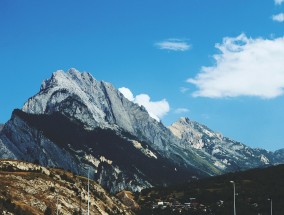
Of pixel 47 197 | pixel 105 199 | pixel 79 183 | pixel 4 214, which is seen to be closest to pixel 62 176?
pixel 79 183

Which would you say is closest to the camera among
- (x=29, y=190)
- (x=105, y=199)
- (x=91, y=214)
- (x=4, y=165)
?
(x=29, y=190)

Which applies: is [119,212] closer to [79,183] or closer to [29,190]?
[79,183]

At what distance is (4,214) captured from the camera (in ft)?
354

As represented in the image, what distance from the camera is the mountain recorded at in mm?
129000

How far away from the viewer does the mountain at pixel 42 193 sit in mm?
129000

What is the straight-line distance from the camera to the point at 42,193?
148m

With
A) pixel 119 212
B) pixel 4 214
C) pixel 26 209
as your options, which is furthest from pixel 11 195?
pixel 119 212

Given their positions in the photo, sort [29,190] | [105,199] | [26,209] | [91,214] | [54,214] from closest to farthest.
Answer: [26,209], [54,214], [29,190], [91,214], [105,199]

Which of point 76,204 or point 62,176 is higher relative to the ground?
point 62,176

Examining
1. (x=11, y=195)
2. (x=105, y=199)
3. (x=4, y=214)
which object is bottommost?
(x=4, y=214)

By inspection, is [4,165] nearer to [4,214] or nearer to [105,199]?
[105,199]

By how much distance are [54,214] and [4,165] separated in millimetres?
42801

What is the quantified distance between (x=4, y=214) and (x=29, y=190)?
37131 mm

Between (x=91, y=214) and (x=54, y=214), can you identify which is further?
(x=91, y=214)
